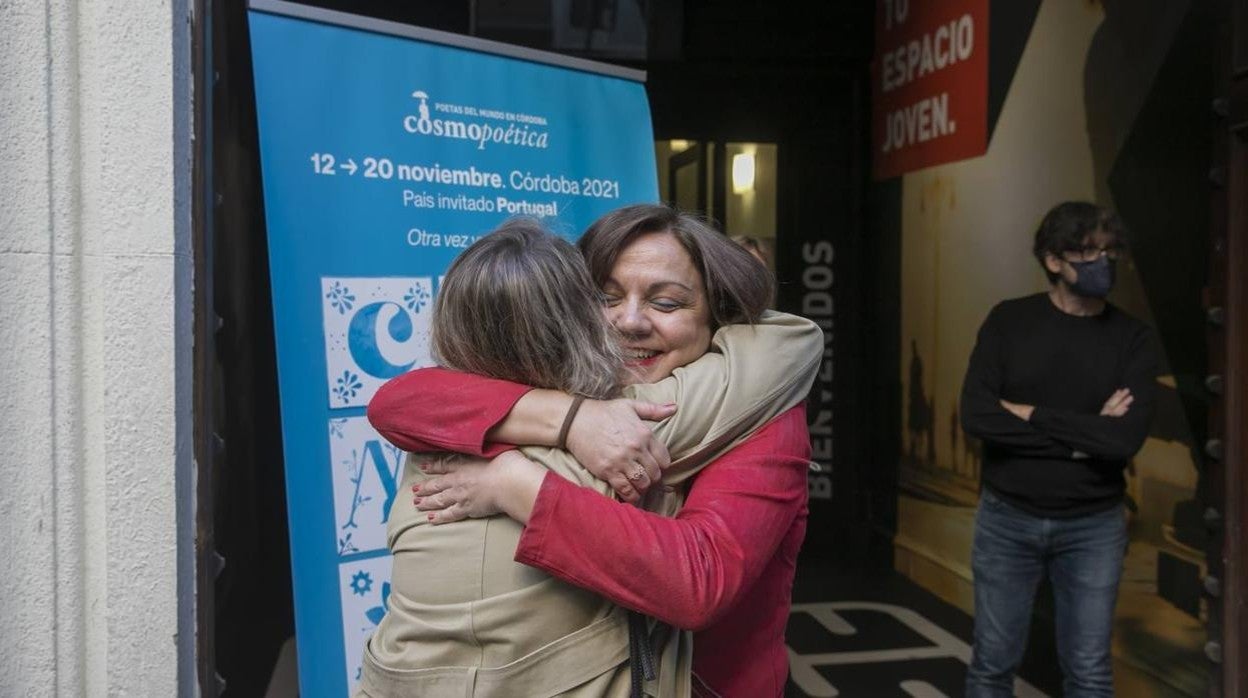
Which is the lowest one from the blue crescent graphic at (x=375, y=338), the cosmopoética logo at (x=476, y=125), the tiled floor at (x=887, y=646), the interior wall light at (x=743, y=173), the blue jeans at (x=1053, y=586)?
the tiled floor at (x=887, y=646)

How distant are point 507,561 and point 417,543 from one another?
4.9 inches

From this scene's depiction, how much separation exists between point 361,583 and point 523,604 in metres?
1.16

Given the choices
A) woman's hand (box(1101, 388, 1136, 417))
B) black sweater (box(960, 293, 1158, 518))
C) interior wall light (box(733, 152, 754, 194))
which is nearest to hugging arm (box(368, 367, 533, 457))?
black sweater (box(960, 293, 1158, 518))

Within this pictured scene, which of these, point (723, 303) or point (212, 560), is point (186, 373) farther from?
point (723, 303)

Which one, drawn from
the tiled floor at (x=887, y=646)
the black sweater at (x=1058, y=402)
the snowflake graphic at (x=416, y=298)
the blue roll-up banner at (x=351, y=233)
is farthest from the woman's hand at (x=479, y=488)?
the tiled floor at (x=887, y=646)

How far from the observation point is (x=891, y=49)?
5.66 metres

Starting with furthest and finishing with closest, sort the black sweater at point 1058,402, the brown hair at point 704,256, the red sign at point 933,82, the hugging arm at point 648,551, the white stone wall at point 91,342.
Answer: the red sign at point 933,82 < the black sweater at point 1058,402 < the white stone wall at point 91,342 < the brown hair at point 704,256 < the hugging arm at point 648,551

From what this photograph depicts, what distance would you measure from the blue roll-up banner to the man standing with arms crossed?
1871mm

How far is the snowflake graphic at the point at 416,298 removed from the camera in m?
2.37

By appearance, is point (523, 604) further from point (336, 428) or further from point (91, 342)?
point (91, 342)

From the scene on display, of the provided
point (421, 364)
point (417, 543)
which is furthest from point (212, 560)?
point (417, 543)

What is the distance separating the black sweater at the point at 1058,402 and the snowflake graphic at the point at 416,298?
6.30 ft

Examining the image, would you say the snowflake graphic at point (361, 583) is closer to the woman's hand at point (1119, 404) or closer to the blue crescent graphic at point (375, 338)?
the blue crescent graphic at point (375, 338)

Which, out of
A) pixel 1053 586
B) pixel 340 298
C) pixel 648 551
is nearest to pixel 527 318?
pixel 648 551
